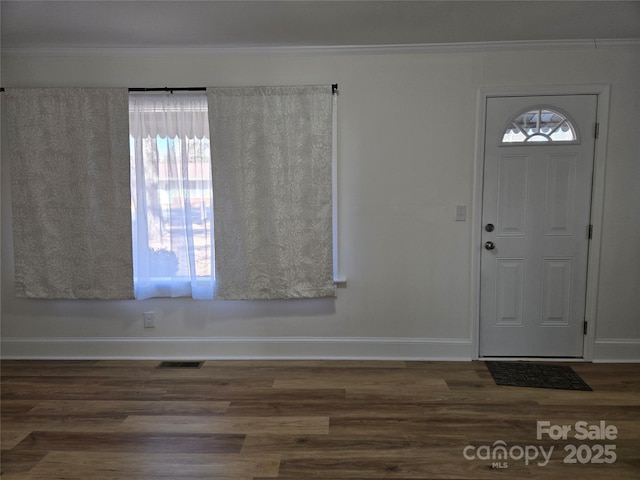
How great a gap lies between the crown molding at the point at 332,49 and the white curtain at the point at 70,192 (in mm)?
308

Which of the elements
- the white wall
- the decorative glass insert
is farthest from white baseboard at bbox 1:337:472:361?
the decorative glass insert

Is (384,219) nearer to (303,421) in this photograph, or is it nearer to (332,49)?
(332,49)

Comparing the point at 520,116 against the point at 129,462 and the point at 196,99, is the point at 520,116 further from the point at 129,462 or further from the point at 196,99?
the point at 129,462

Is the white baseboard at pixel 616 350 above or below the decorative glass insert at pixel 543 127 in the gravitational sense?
below

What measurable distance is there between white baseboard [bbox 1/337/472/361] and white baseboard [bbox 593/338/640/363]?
976 millimetres

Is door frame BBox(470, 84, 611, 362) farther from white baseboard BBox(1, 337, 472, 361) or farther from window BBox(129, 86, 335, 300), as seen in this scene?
window BBox(129, 86, 335, 300)

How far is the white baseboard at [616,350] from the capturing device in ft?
9.48

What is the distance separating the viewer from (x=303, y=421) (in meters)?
2.18

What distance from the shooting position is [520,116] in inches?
110

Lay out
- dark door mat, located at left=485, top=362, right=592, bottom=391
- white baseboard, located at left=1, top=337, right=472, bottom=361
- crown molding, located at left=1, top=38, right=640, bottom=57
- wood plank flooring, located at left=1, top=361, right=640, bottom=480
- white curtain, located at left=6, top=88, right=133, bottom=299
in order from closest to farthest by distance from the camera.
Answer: wood plank flooring, located at left=1, top=361, right=640, bottom=480 < dark door mat, located at left=485, top=362, right=592, bottom=391 < crown molding, located at left=1, top=38, right=640, bottom=57 < white curtain, located at left=6, top=88, right=133, bottom=299 < white baseboard, located at left=1, top=337, right=472, bottom=361

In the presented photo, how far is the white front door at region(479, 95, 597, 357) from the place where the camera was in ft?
9.15

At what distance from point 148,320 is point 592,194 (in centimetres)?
358

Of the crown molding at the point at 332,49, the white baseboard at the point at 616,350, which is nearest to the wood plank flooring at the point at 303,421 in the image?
the white baseboard at the point at 616,350

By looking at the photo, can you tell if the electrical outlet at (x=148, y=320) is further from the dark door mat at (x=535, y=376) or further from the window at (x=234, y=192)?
the dark door mat at (x=535, y=376)
